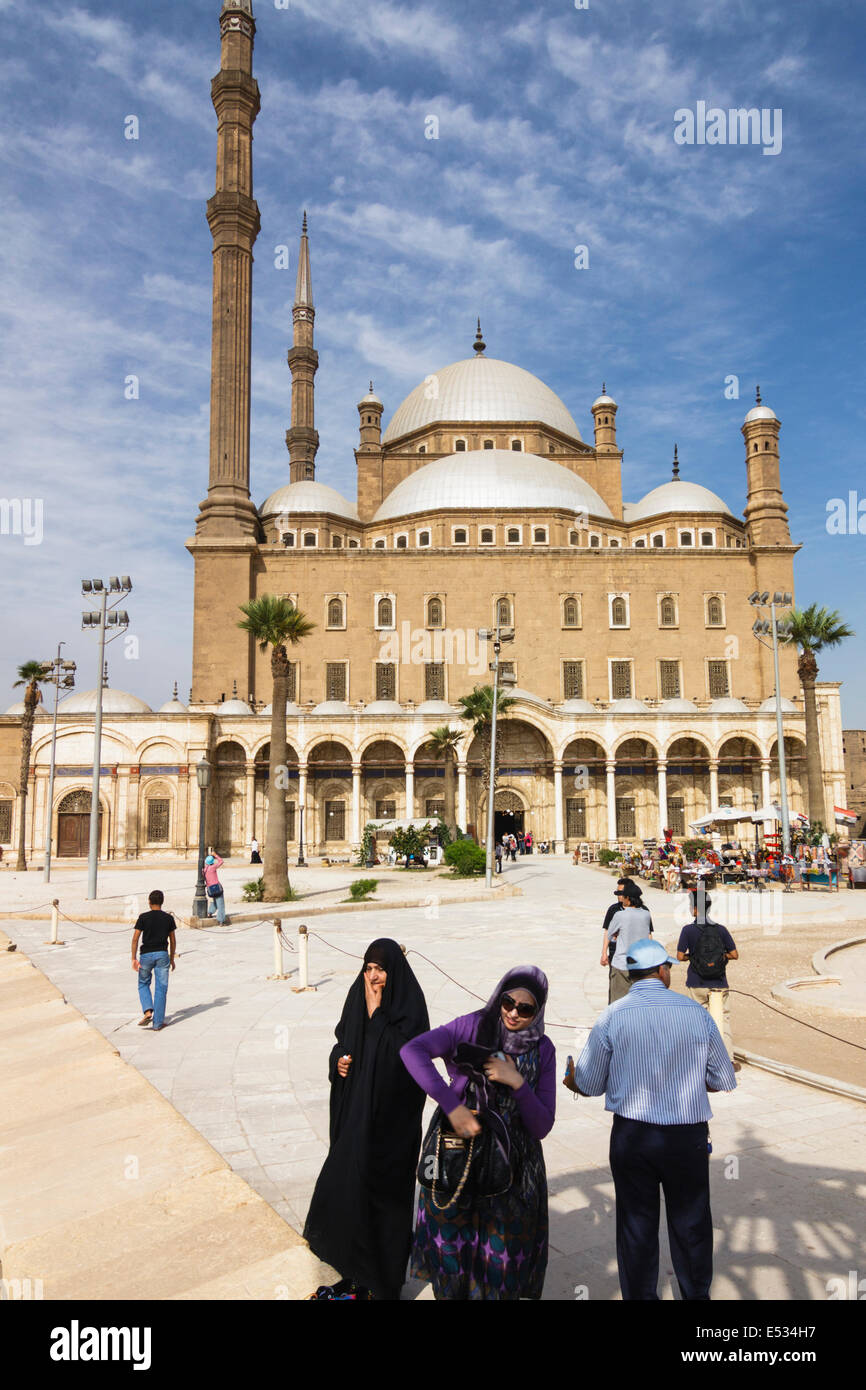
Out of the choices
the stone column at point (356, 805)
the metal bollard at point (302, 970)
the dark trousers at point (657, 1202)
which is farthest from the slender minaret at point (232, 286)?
the dark trousers at point (657, 1202)

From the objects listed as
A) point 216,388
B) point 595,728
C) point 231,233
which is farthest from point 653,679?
point 231,233

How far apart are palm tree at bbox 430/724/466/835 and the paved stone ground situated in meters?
21.4

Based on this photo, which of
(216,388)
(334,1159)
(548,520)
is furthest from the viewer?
(548,520)

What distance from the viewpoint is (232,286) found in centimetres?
4406

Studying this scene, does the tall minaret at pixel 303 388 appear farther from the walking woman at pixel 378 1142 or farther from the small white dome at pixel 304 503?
the walking woman at pixel 378 1142

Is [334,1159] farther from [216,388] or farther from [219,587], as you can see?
[216,388]

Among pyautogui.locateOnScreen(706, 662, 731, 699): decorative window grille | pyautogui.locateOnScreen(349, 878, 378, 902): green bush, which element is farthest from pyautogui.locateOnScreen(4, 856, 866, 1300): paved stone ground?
pyautogui.locateOnScreen(706, 662, 731, 699): decorative window grille

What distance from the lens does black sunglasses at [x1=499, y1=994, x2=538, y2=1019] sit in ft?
10.4

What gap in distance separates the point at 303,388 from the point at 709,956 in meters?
59.5

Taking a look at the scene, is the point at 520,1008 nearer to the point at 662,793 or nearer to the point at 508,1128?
the point at 508,1128

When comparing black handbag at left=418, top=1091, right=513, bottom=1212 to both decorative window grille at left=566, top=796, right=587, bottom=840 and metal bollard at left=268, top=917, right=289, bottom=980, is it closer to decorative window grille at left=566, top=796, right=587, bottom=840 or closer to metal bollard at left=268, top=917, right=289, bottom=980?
metal bollard at left=268, top=917, right=289, bottom=980

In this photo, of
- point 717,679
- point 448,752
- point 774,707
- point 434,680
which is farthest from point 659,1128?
point 717,679
